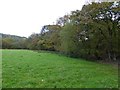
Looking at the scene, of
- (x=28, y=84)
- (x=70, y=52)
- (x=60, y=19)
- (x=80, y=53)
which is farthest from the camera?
(x=60, y=19)

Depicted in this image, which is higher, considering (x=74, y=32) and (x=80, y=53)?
(x=74, y=32)

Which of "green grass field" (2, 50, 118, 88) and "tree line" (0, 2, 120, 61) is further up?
"tree line" (0, 2, 120, 61)

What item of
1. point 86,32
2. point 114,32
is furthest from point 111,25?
point 86,32

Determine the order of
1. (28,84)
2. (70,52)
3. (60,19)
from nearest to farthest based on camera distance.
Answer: (28,84) → (70,52) → (60,19)

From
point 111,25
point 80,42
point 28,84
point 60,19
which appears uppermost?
point 60,19

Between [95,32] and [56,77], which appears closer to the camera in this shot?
[56,77]

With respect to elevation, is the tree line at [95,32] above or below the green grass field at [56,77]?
above

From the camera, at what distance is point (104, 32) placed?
94.3 feet

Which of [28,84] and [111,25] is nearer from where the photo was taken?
[28,84]

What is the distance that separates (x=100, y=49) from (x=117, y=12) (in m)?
5.64

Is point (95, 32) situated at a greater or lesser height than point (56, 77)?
greater

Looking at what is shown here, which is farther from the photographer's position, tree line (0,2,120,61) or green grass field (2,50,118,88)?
tree line (0,2,120,61)

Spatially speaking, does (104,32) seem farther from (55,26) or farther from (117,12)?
(55,26)

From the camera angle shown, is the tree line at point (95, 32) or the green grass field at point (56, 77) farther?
the tree line at point (95, 32)
